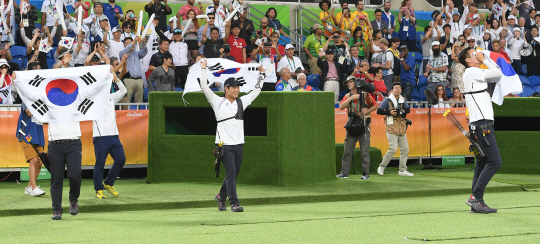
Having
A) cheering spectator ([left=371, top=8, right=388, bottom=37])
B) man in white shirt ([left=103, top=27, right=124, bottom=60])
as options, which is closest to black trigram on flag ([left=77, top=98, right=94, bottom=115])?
man in white shirt ([left=103, top=27, right=124, bottom=60])

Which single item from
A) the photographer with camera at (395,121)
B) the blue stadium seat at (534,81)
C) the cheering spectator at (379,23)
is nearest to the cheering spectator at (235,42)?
the photographer with camera at (395,121)

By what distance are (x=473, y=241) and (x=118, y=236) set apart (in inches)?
150

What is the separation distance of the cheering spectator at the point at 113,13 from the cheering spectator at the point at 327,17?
249 inches

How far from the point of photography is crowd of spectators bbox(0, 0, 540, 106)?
16.2 metres

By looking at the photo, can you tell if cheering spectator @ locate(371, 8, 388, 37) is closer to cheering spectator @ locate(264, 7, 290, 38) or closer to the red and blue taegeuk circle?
cheering spectator @ locate(264, 7, 290, 38)

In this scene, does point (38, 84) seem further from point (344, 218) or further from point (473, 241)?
point (473, 241)

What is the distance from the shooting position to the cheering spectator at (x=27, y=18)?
17.2 meters

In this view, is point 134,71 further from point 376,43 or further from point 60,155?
point 376,43

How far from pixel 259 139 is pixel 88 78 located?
405cm

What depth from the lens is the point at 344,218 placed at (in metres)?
8.66

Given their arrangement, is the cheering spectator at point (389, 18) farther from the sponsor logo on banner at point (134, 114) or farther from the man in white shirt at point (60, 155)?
the man in white shirt at point (60, 155)

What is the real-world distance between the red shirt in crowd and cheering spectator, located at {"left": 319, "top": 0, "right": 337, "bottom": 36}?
3.62 m

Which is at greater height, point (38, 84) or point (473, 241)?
point (38, 84)

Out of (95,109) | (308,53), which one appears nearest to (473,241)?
(95,109)
